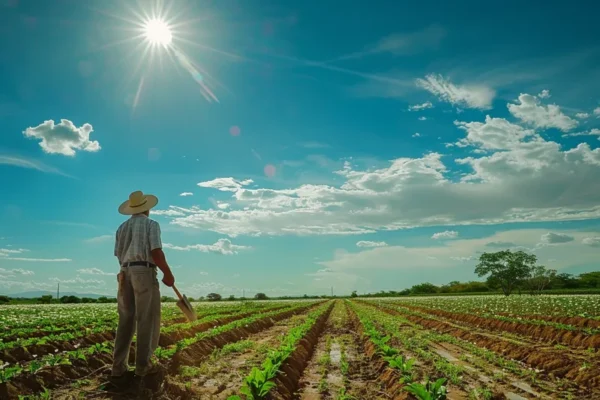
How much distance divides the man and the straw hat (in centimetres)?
17

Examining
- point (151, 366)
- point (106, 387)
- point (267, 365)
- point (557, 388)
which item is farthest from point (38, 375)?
point (557, 388)

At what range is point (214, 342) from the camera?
38.8 feet

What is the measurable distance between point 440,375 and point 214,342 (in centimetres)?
603

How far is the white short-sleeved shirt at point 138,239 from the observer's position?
240 inches

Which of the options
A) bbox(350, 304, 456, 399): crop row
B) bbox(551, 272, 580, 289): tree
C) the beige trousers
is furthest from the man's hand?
bbox(551, 272, 580, 289): tree

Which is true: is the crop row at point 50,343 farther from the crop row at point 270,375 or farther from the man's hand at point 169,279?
the man's hand at point 169,279

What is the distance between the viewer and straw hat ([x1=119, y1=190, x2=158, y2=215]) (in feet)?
21.2

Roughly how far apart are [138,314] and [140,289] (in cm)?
35

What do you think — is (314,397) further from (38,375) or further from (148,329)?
(38,375)

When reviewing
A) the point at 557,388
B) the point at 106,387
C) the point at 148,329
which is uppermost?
the point at 148,329

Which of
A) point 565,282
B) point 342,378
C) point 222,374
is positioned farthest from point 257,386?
point 565,282

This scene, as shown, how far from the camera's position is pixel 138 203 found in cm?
650

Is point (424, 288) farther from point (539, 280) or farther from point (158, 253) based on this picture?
point (158, 253)

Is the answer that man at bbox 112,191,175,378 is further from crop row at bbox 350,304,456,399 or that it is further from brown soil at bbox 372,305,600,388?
brown soil at bbox 372,305,600,388
